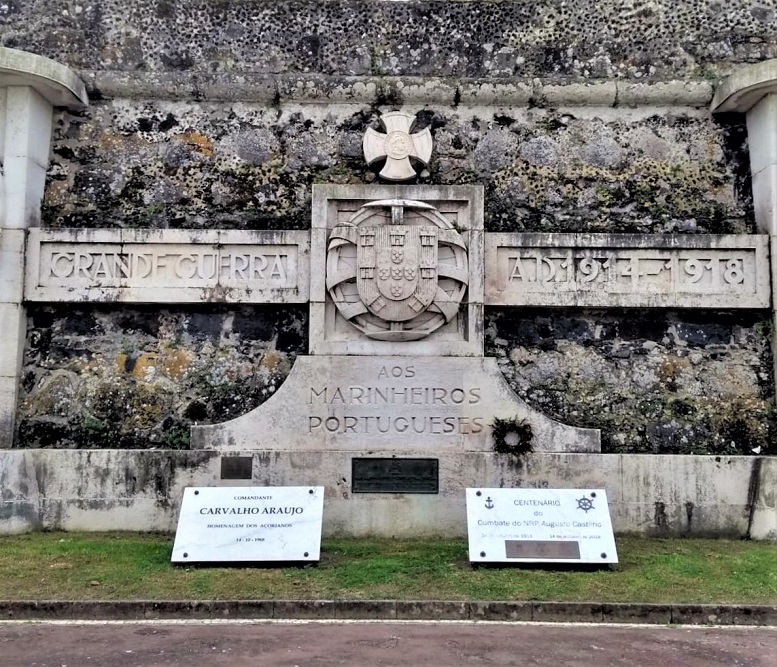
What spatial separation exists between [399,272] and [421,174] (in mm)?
1363

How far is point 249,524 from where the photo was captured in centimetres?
697

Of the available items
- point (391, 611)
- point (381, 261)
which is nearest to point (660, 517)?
point (391, 611)

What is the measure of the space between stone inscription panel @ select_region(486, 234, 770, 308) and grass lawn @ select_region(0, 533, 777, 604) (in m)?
2.66

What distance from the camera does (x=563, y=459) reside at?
26.1ft

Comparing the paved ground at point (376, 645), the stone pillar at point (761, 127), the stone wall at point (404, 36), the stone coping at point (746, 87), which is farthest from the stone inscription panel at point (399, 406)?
the stone coping at point (746, 87)

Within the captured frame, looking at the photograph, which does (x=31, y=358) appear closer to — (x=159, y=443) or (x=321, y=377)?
(x=159, y=443)

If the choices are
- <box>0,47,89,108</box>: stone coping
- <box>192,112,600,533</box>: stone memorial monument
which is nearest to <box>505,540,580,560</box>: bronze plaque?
<box>192,112,600,533</box>: stone memorial monument

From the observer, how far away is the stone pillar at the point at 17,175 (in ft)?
27.3

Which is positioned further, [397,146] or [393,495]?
[397,146]

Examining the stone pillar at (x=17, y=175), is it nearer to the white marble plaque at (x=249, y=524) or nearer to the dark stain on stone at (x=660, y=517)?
the white marble plaque at (x=249, y=524)

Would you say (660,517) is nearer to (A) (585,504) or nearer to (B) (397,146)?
(A) (585,504)

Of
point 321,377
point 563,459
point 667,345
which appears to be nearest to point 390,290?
point 321,377

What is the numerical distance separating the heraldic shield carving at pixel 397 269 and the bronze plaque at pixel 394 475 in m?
1.32

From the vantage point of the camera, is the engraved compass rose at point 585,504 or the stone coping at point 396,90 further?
the stone coping at point 396,90
